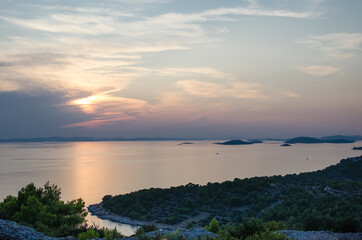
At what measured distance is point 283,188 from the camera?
37.1 m

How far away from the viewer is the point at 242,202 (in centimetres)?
3434

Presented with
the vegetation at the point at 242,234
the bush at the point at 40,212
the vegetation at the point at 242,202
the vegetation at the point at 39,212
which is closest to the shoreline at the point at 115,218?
the vegetation at the point at 242,202

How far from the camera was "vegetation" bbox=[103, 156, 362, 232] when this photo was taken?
27.5 meters

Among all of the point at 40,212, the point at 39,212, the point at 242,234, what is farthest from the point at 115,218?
the point at 242,234

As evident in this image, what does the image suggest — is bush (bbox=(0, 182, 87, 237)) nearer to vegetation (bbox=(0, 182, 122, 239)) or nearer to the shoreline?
vegetation (bbox=(0, 182, 122, 239))

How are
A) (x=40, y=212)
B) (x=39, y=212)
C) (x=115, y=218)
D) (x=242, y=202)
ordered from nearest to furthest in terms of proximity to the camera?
(x=40, y=212) → (x=39, y=212) → (x=115, y=218) → (x=242, y=202)

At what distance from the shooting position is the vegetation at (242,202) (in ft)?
90.1

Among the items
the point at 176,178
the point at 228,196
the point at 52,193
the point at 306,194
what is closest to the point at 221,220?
the point at 228,196

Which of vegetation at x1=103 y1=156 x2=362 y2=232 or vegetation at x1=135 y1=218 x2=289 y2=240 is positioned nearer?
vegetation at x1=135 y1=218 x2=289 y2=240

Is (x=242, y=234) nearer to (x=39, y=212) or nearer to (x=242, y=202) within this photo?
(x=39, y=212)

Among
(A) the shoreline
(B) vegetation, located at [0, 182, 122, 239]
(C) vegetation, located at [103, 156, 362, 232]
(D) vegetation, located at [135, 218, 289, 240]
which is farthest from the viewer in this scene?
(A) the shoreline

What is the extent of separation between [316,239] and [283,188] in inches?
1132

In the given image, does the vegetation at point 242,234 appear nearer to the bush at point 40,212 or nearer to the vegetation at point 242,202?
the bush at point 40,212

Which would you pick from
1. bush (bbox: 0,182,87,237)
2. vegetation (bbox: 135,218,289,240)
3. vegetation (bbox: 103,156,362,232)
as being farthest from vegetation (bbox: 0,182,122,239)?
vegetation (bbox: 103,156,362,232)
